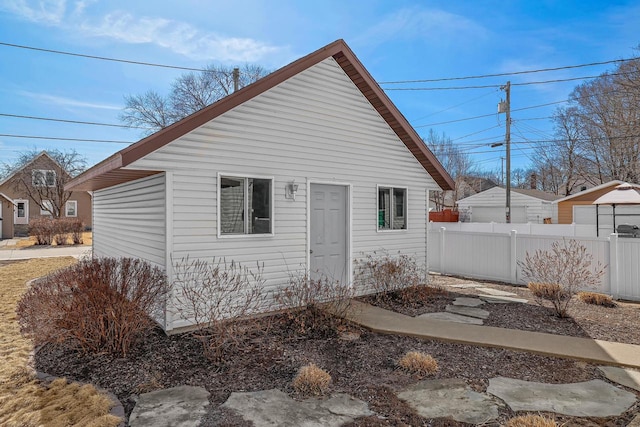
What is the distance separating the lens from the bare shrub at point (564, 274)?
21.4 ft

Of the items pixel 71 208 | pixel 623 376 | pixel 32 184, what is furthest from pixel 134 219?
pixel 71 208

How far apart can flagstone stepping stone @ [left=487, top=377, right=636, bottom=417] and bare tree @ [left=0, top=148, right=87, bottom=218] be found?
3294cm

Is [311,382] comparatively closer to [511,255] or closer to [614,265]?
[614,265]

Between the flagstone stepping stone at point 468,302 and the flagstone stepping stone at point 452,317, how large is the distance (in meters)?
0.86

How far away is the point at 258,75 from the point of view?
2514 cm

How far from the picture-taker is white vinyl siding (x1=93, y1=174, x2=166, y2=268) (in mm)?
5684

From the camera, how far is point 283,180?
21.7 ft

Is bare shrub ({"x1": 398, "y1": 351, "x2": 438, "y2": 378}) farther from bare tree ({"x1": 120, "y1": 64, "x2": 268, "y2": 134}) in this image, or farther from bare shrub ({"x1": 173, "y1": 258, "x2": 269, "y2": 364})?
bare tree ({"x1": 120, "y1": 64, "x2": 268, "y2": 134})

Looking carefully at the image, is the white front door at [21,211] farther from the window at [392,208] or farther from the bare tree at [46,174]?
the window at [392,208]

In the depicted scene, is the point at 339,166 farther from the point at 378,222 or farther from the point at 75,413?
the point at 75,413

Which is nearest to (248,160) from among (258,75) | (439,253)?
(439,253)

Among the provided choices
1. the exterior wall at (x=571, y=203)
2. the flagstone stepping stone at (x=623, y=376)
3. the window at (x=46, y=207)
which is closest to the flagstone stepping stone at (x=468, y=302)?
the flagstone stepping stone at (x=623, y=376)

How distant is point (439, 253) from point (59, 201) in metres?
29.9

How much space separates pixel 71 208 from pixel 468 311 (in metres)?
36.4
